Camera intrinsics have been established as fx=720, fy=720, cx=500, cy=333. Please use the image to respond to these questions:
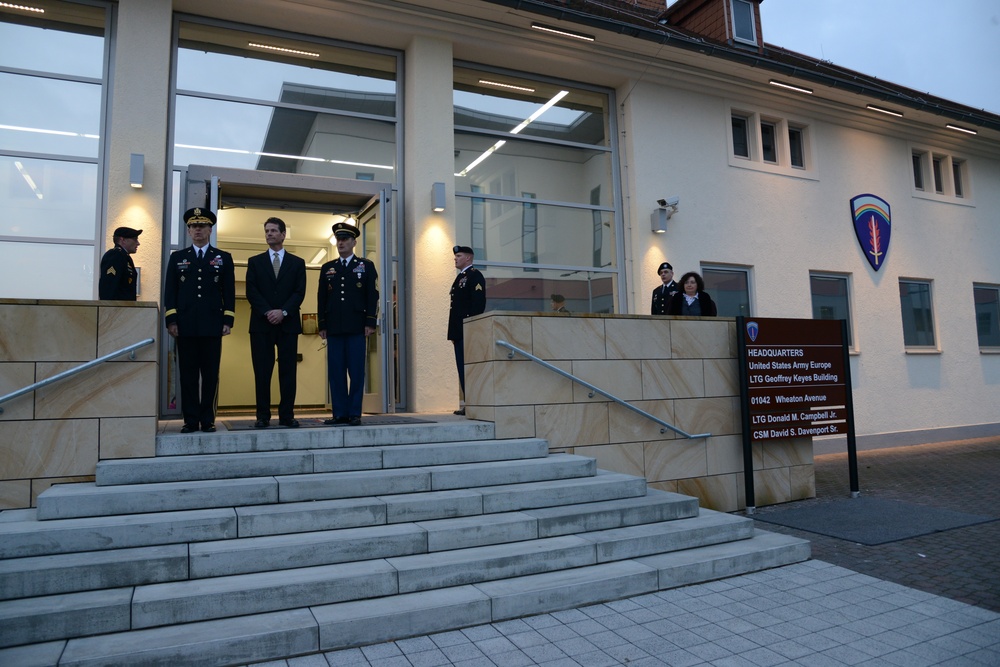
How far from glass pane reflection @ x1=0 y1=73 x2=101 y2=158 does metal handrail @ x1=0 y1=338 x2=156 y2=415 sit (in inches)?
172

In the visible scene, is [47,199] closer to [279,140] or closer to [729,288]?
[279,140]

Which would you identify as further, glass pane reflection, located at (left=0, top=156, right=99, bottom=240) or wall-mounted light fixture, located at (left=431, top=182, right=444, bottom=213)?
wall-mounted light fixture, located at (left=431, top=182, right=444, bottom=213)

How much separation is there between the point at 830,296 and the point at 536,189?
6212 millimetres

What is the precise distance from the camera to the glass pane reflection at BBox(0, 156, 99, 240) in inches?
324

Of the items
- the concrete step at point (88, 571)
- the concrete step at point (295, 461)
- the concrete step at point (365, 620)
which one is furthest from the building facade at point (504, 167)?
the concrete step at point (365, 620)

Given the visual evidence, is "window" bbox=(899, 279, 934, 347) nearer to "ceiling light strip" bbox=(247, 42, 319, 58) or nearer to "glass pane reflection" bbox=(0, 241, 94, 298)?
"ceiling light strip" bbox=(247, 42, 319, 58)

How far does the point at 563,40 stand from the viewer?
10781mm

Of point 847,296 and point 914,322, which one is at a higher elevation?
point 847,296

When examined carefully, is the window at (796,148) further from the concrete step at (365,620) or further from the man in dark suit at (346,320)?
the concrete step at (365,620)

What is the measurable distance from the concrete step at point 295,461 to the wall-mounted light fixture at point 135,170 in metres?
4.24

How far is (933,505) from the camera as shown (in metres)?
8.02

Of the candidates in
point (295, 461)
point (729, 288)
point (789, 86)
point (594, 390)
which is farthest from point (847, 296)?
point (295, 461)

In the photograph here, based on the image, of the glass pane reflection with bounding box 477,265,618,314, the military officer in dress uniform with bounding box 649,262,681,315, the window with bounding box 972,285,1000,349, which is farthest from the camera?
the window with bounding box 972,285,1000,349

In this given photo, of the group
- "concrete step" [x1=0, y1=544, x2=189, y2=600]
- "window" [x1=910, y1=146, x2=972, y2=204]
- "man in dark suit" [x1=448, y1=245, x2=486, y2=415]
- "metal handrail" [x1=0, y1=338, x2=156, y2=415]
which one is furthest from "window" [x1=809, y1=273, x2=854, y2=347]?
"concrete step" [x1=0, y1=544, x2=189, y2=600]
